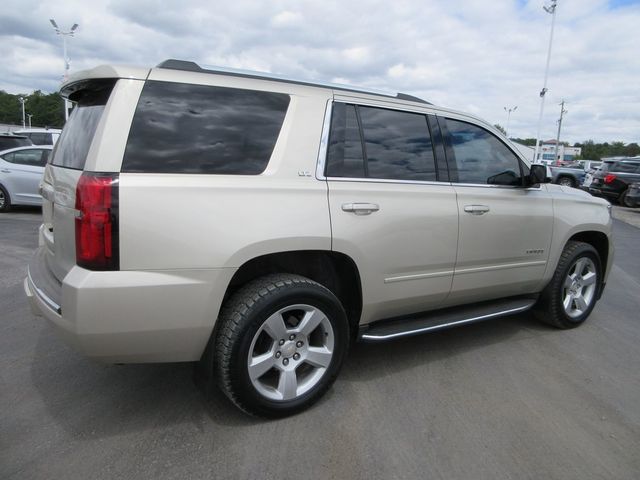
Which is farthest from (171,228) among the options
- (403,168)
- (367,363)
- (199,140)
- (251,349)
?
(367,363)

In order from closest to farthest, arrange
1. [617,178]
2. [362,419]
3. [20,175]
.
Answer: [362,419]
[20,175]
[617,178]

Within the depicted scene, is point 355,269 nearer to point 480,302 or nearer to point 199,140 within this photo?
A: point 199,140

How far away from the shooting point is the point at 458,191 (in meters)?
3.53

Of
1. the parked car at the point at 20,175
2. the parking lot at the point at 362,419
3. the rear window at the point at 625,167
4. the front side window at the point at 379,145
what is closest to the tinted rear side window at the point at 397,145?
the front side window at the point at 379,145

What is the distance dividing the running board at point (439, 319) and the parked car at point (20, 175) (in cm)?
1006

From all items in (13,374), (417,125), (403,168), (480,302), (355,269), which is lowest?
(13,374)

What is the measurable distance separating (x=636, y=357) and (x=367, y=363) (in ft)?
→ 7.24

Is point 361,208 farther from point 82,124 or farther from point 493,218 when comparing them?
point 82,124

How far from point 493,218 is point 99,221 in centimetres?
270

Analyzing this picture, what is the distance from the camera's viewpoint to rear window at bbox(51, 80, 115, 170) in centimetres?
254

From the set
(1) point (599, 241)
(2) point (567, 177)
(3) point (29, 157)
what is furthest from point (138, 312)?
(2) point (567, 177)

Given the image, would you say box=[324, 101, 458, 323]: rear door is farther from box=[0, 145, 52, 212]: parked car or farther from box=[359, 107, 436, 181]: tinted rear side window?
box=[0, 145, 52, 212]: parked car

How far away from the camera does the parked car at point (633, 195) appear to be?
17.1 metres

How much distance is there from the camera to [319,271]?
313 centimetres
